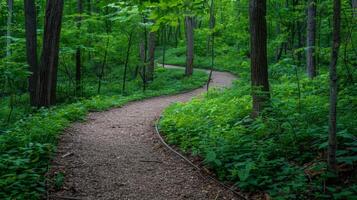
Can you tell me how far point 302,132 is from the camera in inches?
243

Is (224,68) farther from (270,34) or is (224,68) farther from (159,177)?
(159,177)

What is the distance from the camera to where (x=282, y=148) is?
5965mm

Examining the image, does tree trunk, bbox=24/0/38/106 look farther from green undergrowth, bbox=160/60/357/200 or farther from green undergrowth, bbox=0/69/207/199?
green undergrowth, bbox=160/60/357/200

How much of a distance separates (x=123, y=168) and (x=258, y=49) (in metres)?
3.87

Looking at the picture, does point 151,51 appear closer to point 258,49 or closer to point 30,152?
point 258,49

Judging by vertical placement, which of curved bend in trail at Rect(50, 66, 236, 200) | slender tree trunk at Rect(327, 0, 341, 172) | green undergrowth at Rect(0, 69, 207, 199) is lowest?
curved bend in trail at Rect(50, 66, 236, 200)

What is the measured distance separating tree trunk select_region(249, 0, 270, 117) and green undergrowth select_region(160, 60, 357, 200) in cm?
47

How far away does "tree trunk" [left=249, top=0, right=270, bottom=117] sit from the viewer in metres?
7.38

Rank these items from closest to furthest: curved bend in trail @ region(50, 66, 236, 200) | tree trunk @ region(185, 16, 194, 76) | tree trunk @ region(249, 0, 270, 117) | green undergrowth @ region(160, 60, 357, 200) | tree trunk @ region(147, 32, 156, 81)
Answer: green undergrowth @ region(160, 60, 357, 200) < curved bend in trail @ region(50, 66, 236, 200) < tree trunk @ region(249, 0, 270, 117) < tree trunk @ region(147, 32, 156, 81) < tree trunk @ region(185, 16, 194, 76)

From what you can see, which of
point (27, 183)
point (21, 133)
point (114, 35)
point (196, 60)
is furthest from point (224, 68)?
point (27, 183)

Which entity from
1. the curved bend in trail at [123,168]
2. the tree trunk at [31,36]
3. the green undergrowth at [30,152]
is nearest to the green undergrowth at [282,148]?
the curved bend in trail at [123,168]

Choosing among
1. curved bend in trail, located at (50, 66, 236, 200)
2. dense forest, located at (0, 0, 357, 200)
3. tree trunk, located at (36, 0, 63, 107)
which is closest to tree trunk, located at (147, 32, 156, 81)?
dense forest, located at (0, 0, 357, 200)

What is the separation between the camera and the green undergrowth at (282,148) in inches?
186

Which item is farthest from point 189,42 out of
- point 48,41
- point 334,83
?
point 334,83
